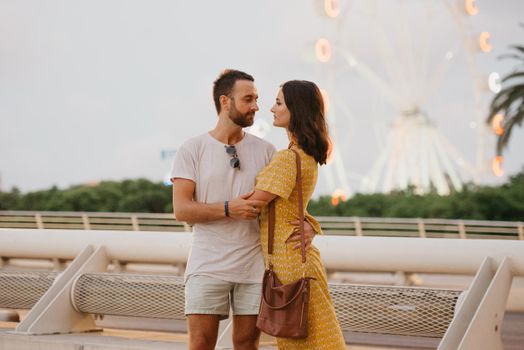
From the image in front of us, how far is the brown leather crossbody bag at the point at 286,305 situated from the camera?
15.0ft

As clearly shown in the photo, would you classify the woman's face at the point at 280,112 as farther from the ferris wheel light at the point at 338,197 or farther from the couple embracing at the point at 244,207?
the ferris wheel light at the point at 338,197

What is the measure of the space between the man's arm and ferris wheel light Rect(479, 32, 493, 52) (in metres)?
37.1

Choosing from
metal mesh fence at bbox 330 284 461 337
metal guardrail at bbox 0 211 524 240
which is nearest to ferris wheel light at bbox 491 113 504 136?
metal guardrail at bbox 0 211 524 240

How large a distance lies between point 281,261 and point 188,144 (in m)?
0.79

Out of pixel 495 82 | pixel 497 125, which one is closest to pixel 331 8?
pixel 495 82

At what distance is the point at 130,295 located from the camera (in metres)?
7.42

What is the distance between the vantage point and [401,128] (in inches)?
1620

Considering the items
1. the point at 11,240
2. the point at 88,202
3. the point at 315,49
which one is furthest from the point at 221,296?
the point at 88,202

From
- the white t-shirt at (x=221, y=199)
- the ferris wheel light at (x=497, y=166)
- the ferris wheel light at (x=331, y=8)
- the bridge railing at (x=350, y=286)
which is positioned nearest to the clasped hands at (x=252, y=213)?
the white t-shirt at (x=221, y=199)

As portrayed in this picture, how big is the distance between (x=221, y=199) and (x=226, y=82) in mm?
573

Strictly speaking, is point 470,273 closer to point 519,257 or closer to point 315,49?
point 519,257

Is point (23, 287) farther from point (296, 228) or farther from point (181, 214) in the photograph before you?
point (296, 228)

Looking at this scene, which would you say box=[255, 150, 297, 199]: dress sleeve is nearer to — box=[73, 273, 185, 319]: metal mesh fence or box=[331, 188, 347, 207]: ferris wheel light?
box=[73, 273, 185, 319]: metal mesh fence

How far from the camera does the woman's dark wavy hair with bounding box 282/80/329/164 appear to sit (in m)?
4.63
